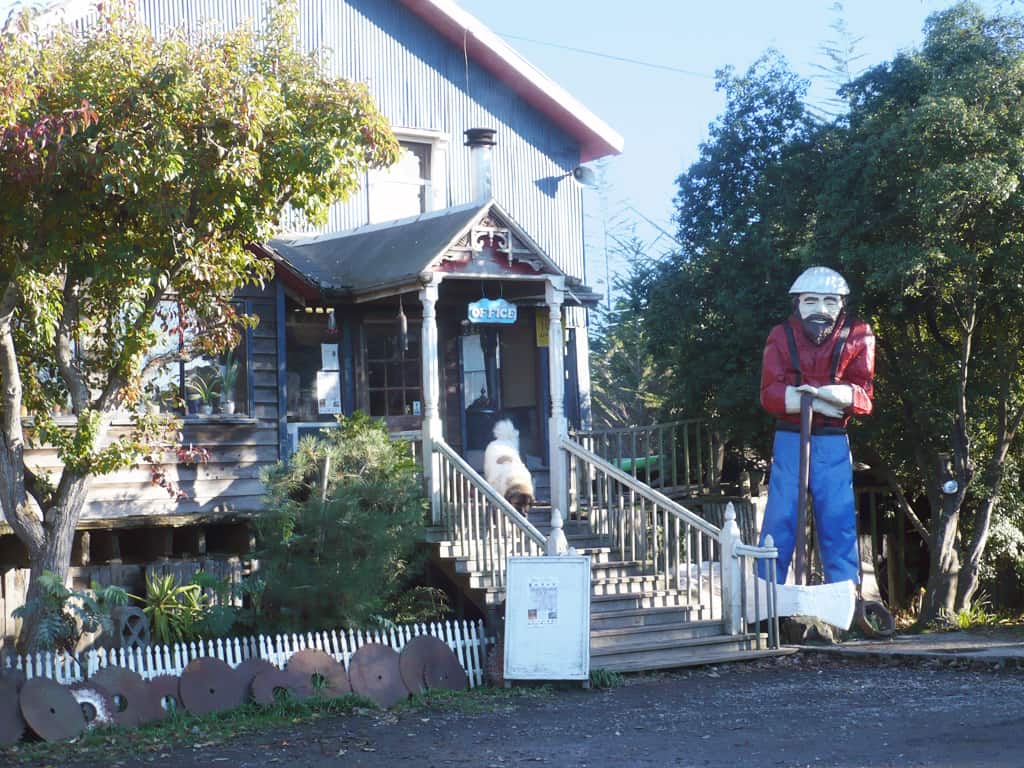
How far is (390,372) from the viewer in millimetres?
16312

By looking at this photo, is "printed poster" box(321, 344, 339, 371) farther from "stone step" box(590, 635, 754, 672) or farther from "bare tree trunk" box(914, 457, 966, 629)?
"bare tree trunk" box(914, 457, 966, 629)

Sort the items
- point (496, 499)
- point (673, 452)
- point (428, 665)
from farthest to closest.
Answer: point (673, 452) → point (496, 499) → point (428, 665)

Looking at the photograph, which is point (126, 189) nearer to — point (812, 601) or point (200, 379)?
point (200, 379)

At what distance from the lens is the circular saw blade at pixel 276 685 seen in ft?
36.3

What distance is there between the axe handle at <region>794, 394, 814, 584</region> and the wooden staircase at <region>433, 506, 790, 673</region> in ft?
2.98

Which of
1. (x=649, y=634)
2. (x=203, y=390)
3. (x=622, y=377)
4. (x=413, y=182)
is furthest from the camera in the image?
(x=622, y=377)

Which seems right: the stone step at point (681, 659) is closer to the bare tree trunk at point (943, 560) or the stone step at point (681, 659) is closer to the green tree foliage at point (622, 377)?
the bare tree trunk at point (943, 560)

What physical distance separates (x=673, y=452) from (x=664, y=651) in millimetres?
4386

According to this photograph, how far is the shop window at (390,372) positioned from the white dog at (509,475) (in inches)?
70.5

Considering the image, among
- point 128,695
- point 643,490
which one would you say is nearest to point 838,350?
point 643,490

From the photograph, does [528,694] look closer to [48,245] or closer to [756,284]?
[48,245]

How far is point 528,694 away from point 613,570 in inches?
107

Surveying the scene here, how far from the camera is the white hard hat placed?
1397 cm

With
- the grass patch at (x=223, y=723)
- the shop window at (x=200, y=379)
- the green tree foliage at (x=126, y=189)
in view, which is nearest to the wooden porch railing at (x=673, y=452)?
the shop window at (x=200, y=379)
